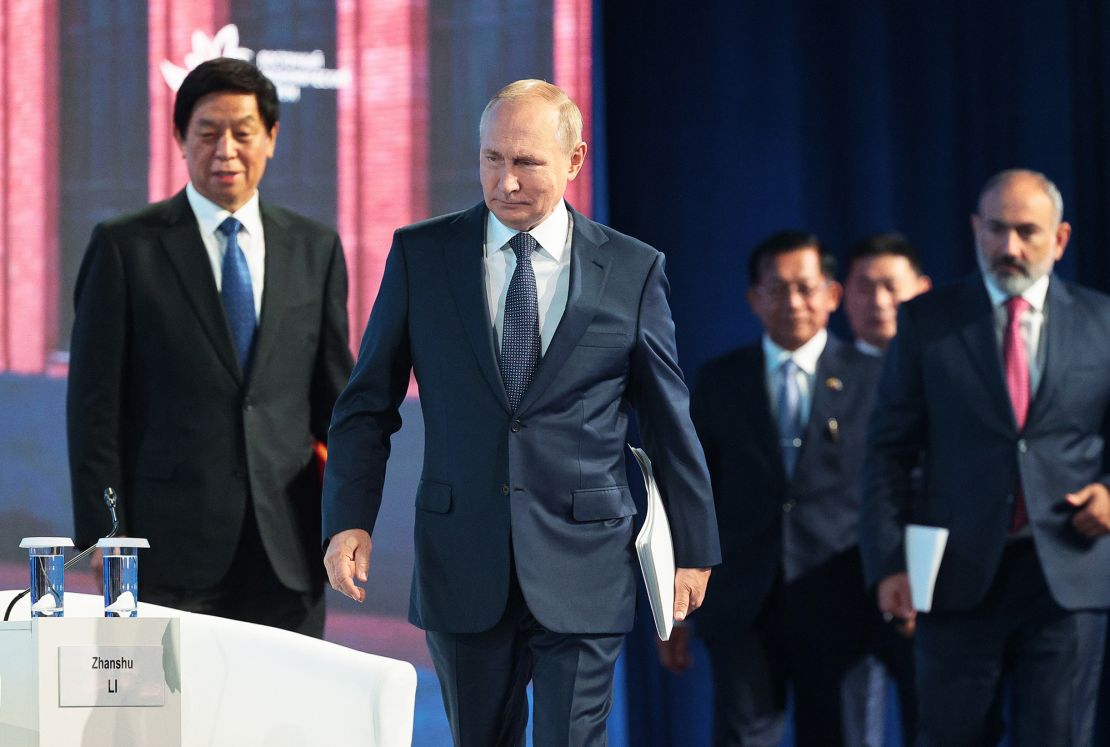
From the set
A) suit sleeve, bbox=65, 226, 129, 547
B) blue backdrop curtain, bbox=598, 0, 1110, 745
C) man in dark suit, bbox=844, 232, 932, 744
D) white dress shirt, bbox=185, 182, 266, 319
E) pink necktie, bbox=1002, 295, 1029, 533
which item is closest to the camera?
suit sleeve, bbox=65, 226, 129, 547

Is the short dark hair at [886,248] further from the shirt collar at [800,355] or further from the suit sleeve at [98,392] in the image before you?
the suit sleeve at [98,392]

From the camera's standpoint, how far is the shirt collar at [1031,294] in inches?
168

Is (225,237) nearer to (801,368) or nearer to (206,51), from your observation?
(206,51)

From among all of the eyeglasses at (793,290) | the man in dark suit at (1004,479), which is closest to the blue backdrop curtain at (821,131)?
the eyeglasses at (793,290)

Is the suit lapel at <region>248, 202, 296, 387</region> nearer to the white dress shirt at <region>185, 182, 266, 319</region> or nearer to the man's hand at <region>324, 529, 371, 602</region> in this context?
the white dress shirt at <region>185, 182, 266, 319</region>

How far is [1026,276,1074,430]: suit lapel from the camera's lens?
4.13 metres

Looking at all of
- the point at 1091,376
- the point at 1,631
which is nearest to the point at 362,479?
the point at 1,631

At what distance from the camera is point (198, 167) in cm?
371

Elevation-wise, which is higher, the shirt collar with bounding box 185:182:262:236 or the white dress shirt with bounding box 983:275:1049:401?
the shirt collar with bounding box 185:182:262:236

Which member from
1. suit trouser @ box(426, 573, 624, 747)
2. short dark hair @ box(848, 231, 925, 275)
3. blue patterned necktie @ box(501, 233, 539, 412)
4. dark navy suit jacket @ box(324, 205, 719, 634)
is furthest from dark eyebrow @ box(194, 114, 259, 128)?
short dark hair @ box(848, 231, 925, 275)

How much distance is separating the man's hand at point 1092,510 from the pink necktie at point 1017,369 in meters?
0.13

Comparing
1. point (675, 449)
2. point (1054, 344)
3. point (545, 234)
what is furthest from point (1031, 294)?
point (545, 234)

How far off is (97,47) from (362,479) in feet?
7.10

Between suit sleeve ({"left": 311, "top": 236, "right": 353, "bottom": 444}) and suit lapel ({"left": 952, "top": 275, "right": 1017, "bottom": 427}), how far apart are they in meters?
1.68
